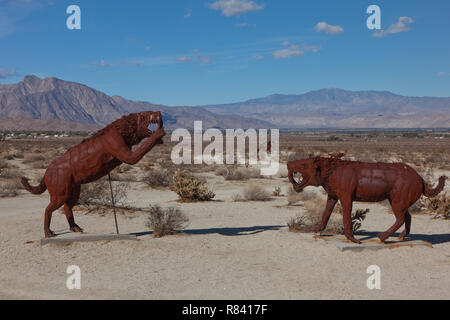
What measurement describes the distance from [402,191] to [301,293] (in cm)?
340

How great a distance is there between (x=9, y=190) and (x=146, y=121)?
502 inches

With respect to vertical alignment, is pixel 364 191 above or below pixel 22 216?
above

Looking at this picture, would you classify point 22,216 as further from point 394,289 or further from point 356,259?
point 394,289

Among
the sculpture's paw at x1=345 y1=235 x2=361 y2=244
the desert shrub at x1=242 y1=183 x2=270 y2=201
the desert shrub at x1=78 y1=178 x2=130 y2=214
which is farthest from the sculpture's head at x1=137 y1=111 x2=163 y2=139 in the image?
the desert shrub at x1=242 y1=183 x2=270 y2=201

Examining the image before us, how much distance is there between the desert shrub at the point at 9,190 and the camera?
19.0m

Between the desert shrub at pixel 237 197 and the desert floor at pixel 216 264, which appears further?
the desert shrub at pixel 237 197

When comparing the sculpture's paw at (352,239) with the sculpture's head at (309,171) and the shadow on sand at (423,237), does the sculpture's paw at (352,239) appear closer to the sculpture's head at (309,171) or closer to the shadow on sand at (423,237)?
the shadow on sand at (423,237)

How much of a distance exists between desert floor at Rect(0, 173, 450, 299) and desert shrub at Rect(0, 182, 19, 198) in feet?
20.4

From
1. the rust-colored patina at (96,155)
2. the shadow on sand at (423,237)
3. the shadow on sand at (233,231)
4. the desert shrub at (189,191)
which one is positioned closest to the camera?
the rust-colored patina at (96,155)

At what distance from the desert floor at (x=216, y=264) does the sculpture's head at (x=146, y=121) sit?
8.06ft

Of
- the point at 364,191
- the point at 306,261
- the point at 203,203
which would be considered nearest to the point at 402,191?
the point at 364,191

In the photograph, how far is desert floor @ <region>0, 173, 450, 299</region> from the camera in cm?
727

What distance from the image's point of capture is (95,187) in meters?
15.8

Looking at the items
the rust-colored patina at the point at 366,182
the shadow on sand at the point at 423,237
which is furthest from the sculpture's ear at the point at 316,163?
the shadow on sand at the point at 423,237
